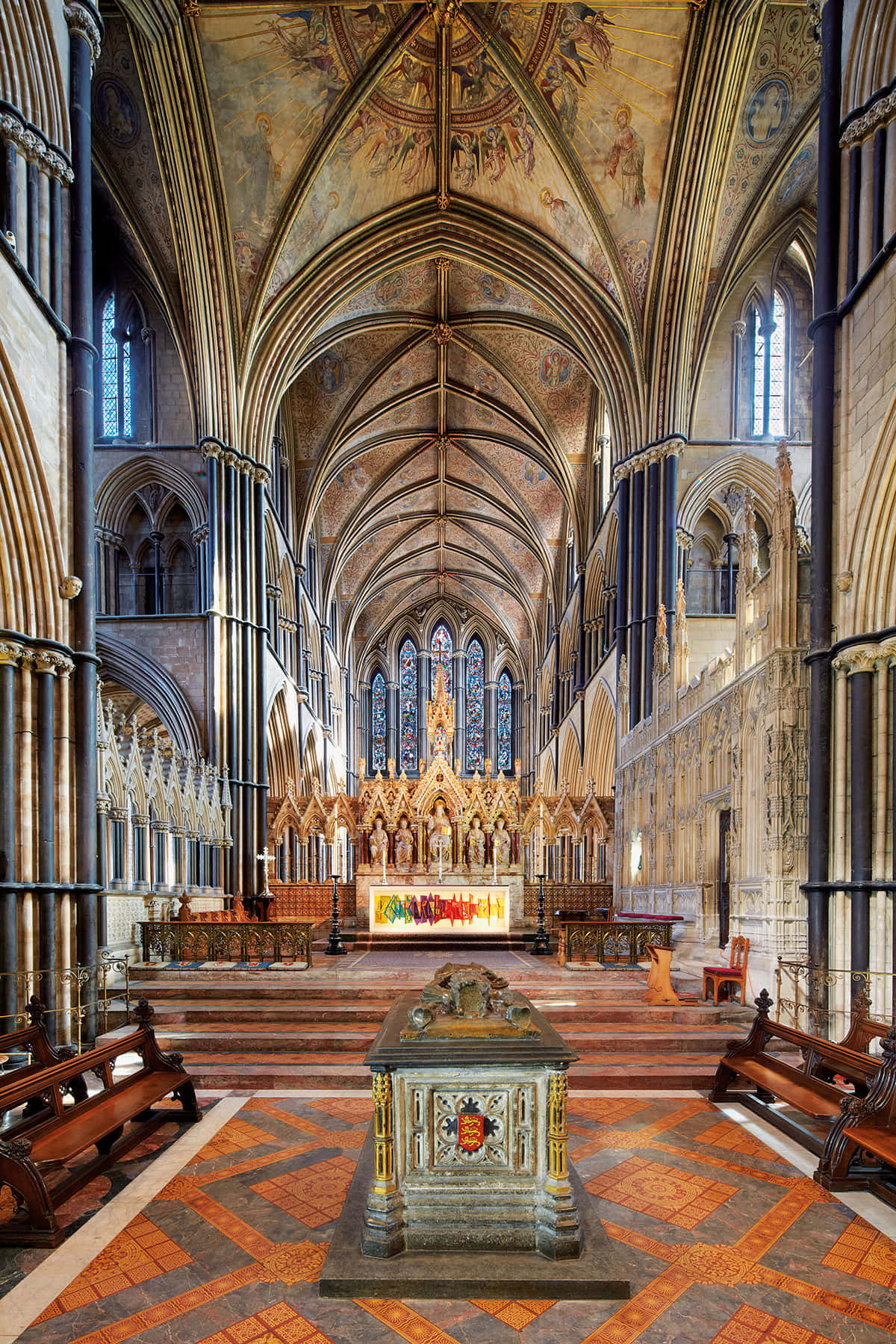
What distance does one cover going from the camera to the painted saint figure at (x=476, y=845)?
18656 millimetres

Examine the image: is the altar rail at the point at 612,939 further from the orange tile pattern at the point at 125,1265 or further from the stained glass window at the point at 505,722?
the stained glass window at the point at 505,722

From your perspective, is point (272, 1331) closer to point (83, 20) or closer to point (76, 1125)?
point (76, 1125)

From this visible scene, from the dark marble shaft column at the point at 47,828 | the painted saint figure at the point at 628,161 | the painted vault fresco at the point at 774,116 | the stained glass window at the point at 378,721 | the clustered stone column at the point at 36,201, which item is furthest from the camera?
the stained glass window at the point at 378,721

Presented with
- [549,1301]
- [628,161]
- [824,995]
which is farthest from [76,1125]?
[628,161]

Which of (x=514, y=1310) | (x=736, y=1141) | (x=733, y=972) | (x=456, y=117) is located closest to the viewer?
(x=514, y=1310)

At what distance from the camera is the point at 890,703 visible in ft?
25.6

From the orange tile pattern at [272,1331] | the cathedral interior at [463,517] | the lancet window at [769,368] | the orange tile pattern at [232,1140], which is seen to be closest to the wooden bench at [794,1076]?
the cathedral interior at [463,517]

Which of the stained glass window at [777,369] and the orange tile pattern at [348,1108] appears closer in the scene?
the orange tile pattern at [348,1108]

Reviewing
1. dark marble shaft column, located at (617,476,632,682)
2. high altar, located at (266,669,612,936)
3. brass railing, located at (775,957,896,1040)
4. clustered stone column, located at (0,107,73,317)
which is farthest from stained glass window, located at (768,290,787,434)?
clustered stone column, located at (0,107,73,317)

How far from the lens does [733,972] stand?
9.17m

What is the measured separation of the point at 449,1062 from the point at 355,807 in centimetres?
1784

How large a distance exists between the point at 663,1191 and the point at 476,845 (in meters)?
14.2

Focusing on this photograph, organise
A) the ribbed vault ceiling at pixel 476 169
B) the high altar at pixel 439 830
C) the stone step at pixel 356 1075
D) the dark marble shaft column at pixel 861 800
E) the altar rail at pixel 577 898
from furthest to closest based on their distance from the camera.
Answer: the altar rail at pixel 577 898 → the high altar at pixel 439 830 → the ribbed vault ceiling at pixel 476 169 → the dark marble shaft column at pixel 861 800 → the stone step at pixel 356 1075

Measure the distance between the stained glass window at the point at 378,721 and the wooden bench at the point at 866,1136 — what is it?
38226mm
